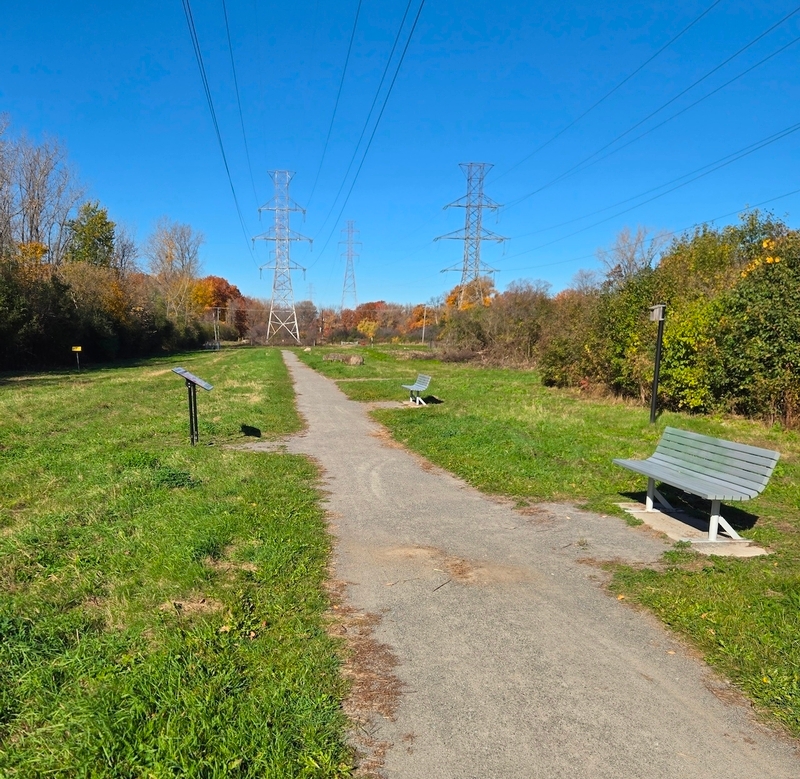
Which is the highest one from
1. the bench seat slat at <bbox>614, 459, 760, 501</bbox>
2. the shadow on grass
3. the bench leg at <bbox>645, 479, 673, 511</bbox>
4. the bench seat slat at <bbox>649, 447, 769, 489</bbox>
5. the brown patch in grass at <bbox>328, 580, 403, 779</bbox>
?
the bench seat slat at <bbox>649, 447, 769, 489</bbox>

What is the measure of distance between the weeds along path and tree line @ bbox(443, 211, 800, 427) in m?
8.79

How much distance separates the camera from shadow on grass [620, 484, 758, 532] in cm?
597

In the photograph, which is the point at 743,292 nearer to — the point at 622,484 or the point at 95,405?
the point at 622,484

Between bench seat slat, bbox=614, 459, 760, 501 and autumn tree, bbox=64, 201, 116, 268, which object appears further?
autumn tree, bbox=64, 201, 116, 268

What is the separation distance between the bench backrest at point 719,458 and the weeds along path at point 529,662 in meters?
0.99

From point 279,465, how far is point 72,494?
2.74 m

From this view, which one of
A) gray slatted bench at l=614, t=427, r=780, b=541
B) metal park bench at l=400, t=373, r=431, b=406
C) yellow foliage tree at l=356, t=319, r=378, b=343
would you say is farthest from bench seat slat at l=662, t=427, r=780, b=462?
yellow foliage tree at l=356, t=319, r=378, b=343

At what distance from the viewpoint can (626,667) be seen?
3318 millimetres

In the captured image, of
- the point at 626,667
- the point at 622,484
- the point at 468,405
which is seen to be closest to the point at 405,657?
the point at 626,667

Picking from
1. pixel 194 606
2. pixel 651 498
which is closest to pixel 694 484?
pixel 651 498

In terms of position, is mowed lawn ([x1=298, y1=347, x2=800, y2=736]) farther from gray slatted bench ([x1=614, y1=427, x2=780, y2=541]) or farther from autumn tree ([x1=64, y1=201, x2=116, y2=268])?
autumn tree ([x1=64, y1=201, x2=116, y2=268])

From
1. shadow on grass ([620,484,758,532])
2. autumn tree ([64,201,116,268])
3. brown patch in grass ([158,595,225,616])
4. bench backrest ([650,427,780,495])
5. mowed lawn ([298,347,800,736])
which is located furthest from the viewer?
autumn tree ([64,201,116,268])

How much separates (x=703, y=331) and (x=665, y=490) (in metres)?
8.41

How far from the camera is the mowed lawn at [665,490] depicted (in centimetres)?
341
